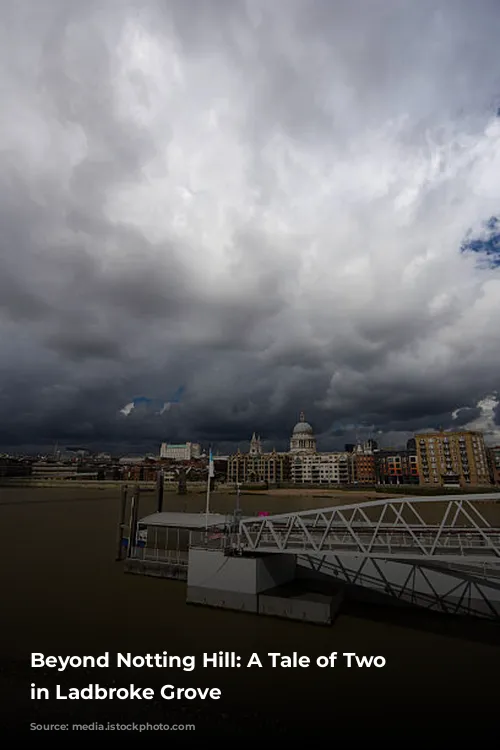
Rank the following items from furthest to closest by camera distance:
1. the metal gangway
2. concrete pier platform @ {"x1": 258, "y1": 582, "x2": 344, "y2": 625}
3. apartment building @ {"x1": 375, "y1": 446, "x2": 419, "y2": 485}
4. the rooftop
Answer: apartment building @ {"x1": 375, "y1": 446, "x2": 419, "y2": 485}
the rooftop
the metal gangway
concrete pier platform @ {"x1": 258, "y1": 582, "x2": 344, "y2": 625}

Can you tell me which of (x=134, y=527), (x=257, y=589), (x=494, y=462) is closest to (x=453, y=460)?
(x=494, y=462)

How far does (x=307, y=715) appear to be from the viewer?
13.3 meters

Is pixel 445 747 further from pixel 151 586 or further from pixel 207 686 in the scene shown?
pixel 151 586

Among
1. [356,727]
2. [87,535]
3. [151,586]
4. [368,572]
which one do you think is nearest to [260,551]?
[368,572]

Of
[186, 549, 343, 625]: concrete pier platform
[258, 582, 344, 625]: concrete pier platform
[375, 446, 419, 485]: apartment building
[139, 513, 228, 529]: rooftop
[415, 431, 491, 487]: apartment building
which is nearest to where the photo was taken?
[258, 582, 344, 625]: concrete pier platform

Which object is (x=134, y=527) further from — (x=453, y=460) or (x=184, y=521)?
(x=453, y=460)

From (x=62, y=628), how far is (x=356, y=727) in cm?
1422

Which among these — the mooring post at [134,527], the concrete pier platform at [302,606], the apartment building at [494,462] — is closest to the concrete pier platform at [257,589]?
the concrete pier platform at [302,606]

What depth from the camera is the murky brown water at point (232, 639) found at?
14969mm

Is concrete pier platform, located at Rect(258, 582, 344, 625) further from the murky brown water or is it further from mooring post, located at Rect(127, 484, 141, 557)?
mooring post, located at Rect(127, 484, 141, 557)

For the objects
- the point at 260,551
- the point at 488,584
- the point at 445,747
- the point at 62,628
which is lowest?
the point at 445,747

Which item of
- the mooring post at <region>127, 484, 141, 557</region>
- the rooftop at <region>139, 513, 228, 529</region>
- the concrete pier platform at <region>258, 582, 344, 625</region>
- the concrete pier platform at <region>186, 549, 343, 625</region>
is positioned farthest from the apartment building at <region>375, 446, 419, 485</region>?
the concrete pier platform at <region>258, 582, 344, 625</region>

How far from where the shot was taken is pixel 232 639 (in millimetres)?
19469

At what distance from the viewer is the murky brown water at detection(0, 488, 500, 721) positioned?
15.0 m
